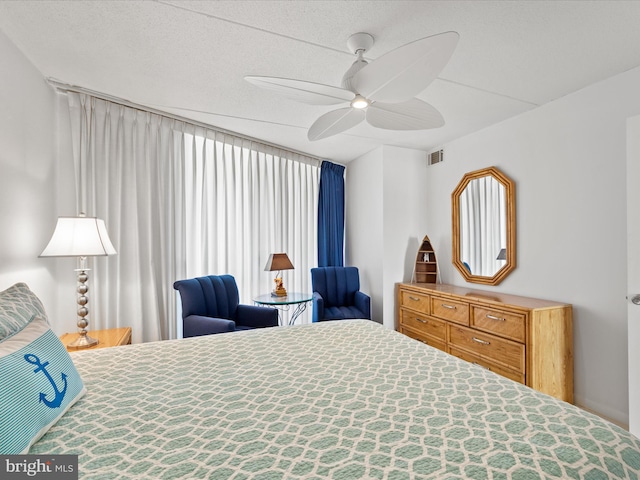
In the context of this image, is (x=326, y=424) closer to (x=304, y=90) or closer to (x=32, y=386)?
(x=32, y=386)

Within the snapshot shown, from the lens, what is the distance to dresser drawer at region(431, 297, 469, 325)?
117 inches

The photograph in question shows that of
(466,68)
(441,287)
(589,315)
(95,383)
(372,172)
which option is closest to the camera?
(95,383)

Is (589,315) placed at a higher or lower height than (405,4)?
lower

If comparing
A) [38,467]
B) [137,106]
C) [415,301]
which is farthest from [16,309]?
[415,301]

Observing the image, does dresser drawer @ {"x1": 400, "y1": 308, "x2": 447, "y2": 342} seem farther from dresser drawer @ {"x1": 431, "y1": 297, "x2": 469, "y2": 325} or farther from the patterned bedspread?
the patterned bedspread

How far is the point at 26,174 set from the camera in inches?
89.2

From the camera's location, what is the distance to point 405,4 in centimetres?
162

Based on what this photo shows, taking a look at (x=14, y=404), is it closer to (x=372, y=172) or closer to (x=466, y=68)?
(x=466, y=68)

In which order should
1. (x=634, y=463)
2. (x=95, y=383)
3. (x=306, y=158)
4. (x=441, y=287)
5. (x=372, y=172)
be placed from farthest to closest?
(x=306, y=158) → (x=372, y=172) → (x=441, y=287) → (x=95, y=383) → (x=634, y=463)

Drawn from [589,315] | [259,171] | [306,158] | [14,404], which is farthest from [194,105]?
[589,315]

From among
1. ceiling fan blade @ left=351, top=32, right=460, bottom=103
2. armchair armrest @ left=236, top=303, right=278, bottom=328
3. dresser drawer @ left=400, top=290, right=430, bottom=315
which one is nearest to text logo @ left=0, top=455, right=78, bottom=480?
ceiling fan blade @ left=351, top=32, right=460, bottom=103

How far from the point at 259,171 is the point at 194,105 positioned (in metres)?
1.18

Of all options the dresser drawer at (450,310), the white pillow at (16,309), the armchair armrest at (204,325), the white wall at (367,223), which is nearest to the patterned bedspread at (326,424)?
the white pillow at (16,309)

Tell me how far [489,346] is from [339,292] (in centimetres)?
179
